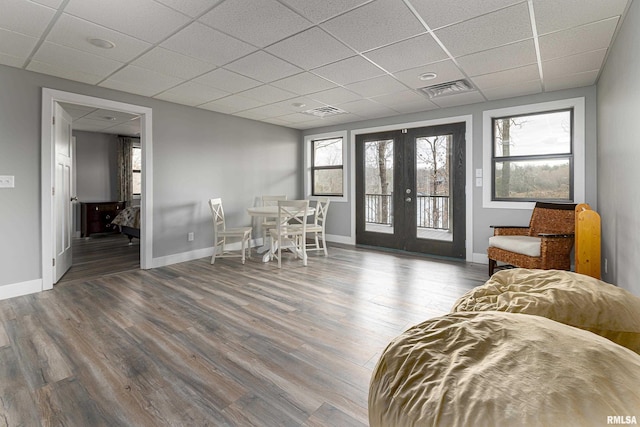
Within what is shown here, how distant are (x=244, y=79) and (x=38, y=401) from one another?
3.37 meters

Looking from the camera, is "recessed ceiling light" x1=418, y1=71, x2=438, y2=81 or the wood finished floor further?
"recessed ceiling light" x1=418, y1=71, x2=438, y2=81

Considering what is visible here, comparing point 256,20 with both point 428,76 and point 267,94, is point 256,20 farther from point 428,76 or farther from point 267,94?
point 428,76

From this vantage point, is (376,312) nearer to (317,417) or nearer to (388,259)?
(317,417)

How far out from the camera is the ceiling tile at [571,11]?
2221 millimetres

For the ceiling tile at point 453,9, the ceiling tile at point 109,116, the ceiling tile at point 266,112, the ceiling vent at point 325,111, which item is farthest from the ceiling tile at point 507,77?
the ceiling tile at point 109,116

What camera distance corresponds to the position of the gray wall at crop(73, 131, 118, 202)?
7.21 meters

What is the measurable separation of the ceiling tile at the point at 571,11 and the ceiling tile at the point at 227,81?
2834 mm

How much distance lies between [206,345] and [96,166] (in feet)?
23.2

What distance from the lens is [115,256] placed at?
5.25 metres

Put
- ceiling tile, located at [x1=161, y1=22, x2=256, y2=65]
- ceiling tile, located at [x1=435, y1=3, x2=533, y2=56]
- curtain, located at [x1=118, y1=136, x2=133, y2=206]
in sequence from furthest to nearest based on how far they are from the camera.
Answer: curtain, located at [x1=118, y1=136, x2=133, y2=206]
ceiling tile, located at [x1=161, y1=22, x2=256, y2=65]
ceiling tile, located at [x1=435, y1=3, x2=533, y2=56]

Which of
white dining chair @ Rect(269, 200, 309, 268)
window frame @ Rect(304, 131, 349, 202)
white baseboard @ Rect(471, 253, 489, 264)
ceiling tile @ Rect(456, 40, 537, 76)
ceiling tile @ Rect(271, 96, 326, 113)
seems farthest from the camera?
window frame @ Rect(304, 131, 349, 202)

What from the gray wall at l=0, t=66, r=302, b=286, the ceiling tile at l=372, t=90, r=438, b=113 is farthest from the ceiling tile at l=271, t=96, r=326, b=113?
the gray wall at l=0, t=66, r=302, b=286

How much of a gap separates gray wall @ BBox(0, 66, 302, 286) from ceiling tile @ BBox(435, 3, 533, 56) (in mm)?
3830

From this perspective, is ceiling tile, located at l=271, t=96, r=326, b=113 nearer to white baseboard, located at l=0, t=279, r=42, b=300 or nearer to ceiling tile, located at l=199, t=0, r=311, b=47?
ceiling tile, located at l=199, t=0, r=311, b=47
